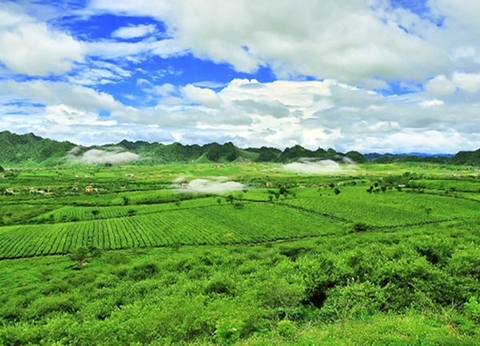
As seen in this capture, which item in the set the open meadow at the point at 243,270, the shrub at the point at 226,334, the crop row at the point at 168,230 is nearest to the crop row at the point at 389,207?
the open meadow at the point at 243,270

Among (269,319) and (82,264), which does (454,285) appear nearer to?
(269,319)

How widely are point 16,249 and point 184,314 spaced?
97712 mm

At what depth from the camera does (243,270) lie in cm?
6019

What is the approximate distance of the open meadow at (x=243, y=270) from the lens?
27.5m

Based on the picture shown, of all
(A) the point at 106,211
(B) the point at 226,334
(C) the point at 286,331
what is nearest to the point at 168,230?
(A) the point at 106,211

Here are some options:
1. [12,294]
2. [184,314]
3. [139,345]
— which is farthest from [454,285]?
[12,294]

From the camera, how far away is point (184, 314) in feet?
102

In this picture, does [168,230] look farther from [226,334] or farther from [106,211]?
[226,334]

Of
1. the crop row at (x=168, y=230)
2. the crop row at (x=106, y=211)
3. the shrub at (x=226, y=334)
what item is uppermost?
the shrub at (x=226, y=334)

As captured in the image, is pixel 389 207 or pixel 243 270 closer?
pixel 243 270

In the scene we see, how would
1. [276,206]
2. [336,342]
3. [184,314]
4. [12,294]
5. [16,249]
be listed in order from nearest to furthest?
[336,342], [184,314], [12,294], [16,249], [276,206]

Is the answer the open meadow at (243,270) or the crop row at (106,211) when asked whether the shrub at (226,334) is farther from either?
the crop row at (106,211)

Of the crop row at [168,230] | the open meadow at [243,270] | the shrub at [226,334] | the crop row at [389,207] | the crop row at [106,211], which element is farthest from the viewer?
the crop row at [106,211]

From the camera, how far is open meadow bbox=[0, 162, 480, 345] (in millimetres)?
27531
